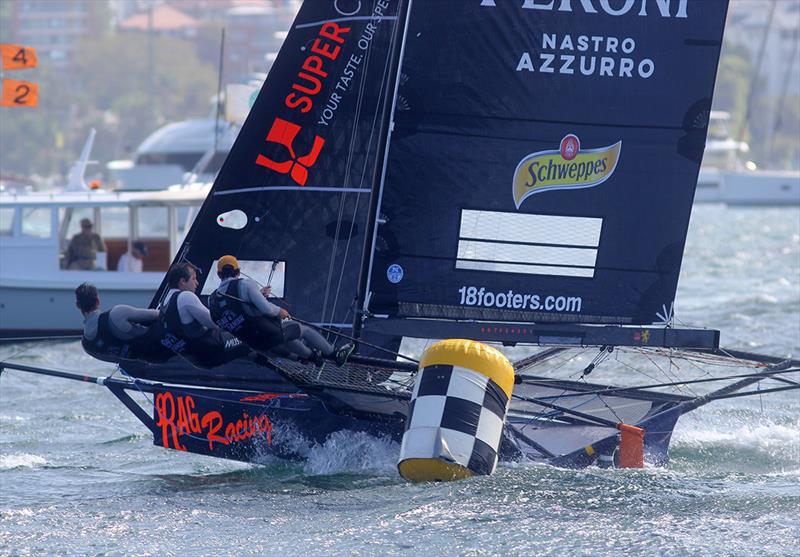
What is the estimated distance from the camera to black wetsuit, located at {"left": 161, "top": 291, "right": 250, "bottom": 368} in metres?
7.59

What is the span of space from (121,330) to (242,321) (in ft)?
2.65

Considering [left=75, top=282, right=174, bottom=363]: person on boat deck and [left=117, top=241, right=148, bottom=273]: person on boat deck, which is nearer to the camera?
[left=75, top=282, right=174, bottom=363]: person on boat deck

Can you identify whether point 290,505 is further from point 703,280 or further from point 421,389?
point 703,280

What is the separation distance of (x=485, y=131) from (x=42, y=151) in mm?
68150

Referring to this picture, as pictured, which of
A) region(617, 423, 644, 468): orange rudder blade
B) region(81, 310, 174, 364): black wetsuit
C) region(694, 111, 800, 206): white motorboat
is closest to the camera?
region(81, 310, 174, 364): black wetsuit

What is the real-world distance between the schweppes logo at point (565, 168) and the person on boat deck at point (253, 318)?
1.47m

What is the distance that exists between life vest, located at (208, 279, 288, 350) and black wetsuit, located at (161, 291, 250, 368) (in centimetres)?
13

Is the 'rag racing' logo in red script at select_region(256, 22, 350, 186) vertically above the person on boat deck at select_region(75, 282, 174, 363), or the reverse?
the 'rag racing' logo in red script at select_region(256, 22, 350, 186)

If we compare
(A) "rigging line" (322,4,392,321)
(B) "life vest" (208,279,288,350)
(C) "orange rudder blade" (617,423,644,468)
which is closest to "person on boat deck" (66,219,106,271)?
(A) "rigging line" (322,4,392,321)

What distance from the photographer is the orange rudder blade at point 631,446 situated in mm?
7965

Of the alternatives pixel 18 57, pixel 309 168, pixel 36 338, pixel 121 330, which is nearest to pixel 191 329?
pixel 121 330

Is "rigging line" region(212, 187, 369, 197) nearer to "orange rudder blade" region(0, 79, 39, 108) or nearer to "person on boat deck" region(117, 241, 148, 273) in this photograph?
"person on boat deck" region(117, 241, 148, 273)

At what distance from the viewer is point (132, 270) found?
1521 centimetres

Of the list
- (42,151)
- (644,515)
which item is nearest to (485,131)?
(644,515)
